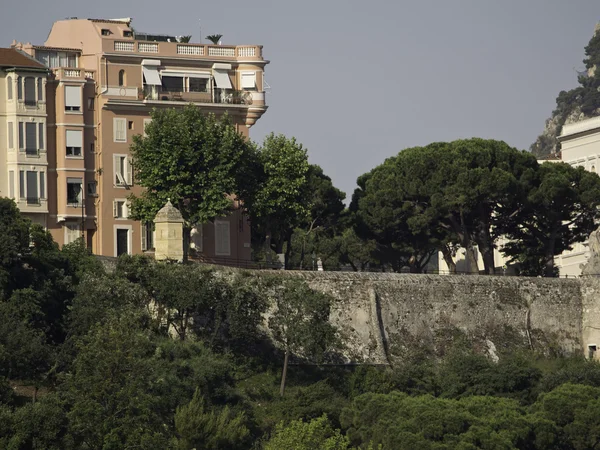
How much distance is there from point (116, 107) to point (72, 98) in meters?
2.13

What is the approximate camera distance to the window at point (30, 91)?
260 ft

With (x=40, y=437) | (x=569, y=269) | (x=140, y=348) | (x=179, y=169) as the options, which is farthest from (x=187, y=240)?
(x=569, y=269)

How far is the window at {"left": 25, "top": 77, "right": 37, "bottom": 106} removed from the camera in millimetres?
79250

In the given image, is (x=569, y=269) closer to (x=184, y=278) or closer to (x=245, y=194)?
(x=245, y=194)

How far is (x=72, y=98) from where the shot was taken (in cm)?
8056

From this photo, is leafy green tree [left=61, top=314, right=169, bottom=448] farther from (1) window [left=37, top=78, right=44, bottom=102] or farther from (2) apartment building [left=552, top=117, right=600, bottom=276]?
(2) apartment building [left=552, top=117, right=600, bottom=276]

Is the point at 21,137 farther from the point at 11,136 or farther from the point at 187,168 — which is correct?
the point at 187,168

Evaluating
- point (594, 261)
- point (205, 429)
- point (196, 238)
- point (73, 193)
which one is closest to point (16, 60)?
point (73, 193)

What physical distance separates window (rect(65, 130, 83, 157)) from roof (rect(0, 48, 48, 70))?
3.30m

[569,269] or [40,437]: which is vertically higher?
[569,269]

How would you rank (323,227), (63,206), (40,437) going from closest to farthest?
(40,437)
(63,206)
(323,227)

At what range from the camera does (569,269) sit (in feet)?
358

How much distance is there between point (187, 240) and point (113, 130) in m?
7.20

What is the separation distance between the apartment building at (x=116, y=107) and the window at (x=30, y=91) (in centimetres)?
98
